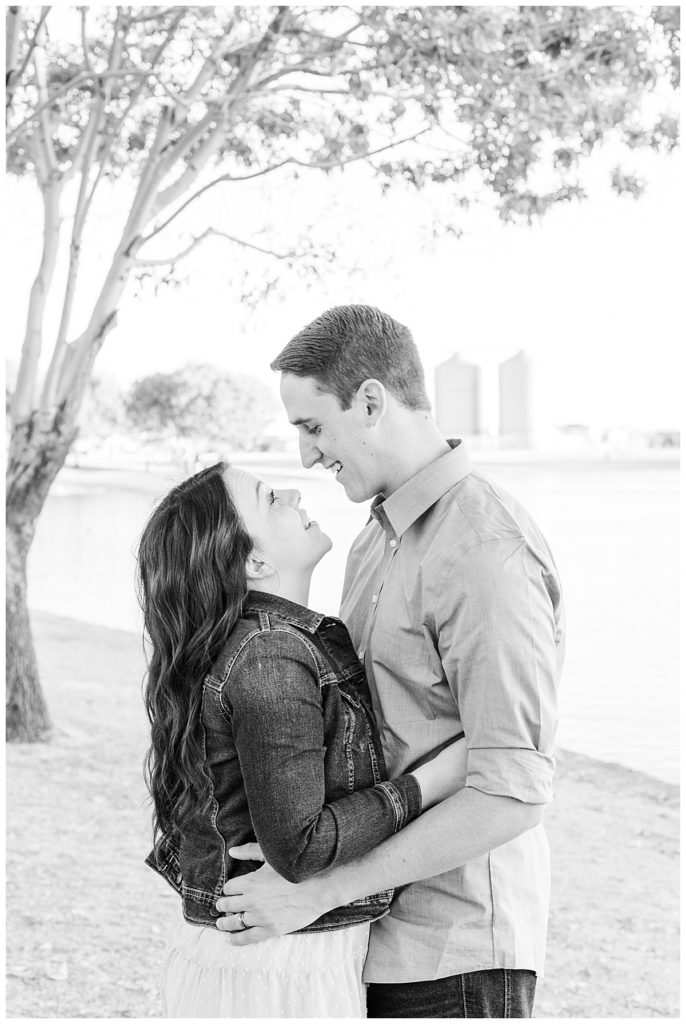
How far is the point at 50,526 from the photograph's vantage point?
162ft

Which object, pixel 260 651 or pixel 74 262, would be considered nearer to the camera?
pixel 260 651

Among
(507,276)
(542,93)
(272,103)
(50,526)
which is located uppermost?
(507,276)

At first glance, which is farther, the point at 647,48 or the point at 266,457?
the point at 266,457

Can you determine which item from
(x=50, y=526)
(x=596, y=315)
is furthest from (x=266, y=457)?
(x=596, y=315)

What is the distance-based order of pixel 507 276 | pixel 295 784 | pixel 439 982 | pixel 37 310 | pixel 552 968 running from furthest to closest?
1. pixel 507 276
2. pixel 37 310
3. pixel 552 968
4. pixel 439 982
5. pixel 295 784

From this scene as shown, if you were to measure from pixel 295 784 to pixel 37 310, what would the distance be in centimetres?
471

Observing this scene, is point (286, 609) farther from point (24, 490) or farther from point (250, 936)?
point (24, 490)

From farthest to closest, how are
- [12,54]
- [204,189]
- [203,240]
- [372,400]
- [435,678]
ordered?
[203,240] → [204,189] → [12,54] → [372,400] → [435,678]

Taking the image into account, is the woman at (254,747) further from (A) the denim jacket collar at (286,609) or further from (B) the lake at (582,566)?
(B) the lake at (582,566)

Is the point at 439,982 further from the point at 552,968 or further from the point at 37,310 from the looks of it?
the point at 37,310

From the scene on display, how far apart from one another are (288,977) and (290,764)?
1.08ft

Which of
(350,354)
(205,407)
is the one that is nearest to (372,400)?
(350,354)

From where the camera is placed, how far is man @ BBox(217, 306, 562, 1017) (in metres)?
1.26

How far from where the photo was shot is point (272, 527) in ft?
4.84
